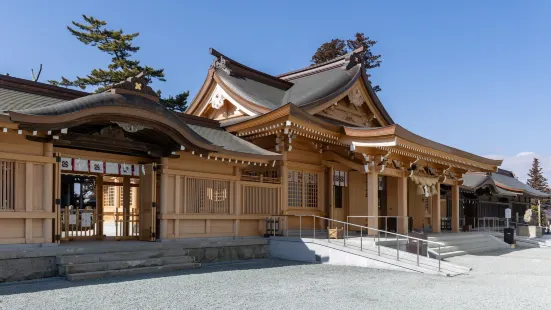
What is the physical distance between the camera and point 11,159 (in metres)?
9.68

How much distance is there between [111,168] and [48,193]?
2057mm

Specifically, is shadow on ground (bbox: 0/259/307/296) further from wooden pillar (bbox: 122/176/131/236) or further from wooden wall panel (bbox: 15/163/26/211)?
wooden pillar (bbox: 122/176/131/236)

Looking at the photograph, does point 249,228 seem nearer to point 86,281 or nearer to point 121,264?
point 121,264

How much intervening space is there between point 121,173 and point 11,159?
298cm

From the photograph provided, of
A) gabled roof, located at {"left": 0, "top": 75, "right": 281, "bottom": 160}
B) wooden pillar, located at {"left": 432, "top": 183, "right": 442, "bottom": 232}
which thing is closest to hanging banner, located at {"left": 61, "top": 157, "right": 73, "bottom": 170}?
gabled roof, located at {"left": 0, "top": 75, "right": 281, "bottom": 160}

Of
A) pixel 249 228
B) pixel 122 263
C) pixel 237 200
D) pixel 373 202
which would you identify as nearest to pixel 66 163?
pixel 122 263

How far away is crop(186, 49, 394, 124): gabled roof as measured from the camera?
16.3 metres

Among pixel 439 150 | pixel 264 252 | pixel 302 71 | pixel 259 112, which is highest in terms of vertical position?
pixel 302 71

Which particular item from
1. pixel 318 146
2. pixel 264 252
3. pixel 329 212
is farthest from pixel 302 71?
pixel 264 252

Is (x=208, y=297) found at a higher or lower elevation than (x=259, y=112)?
lower

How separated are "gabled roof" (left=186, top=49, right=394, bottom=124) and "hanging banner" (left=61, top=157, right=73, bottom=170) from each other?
6120 mm

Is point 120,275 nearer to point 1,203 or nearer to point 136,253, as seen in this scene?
point 136,253

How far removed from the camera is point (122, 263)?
9.88m

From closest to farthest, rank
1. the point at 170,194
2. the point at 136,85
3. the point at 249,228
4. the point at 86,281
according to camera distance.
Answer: the point at 86,281, the point at 136,85, the point at 170,194, the point at 249,228
